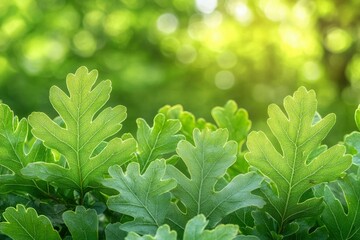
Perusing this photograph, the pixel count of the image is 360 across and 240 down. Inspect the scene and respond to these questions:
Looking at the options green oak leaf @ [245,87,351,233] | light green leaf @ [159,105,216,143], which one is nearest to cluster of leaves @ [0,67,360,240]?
green oak leaf @ [245,87,351,233]

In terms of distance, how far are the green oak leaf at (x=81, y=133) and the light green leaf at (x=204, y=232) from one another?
7.4 inches

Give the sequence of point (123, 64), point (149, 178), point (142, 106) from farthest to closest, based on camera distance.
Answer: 1. point (123, 64)
2. point (142, 106)
3. point (149, 178)

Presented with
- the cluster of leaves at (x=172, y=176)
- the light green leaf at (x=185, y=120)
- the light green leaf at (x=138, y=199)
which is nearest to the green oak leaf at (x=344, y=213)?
the cluster of leaves at (x=172, y=176)

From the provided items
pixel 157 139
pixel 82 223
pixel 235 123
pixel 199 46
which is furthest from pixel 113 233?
pixel 199 46

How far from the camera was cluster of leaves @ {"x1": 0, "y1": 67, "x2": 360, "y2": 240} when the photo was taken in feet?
2.48

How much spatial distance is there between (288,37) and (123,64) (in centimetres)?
276

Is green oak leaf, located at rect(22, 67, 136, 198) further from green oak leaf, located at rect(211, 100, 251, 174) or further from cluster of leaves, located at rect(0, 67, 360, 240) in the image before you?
green oak leaf, located at rect(211, 100, 251, 174)

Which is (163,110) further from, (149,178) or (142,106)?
(142,106)

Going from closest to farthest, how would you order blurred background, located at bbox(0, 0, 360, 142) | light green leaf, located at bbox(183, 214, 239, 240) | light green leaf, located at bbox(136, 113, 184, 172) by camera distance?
light green leaf, located at bbox(183, 214, 239, 240) < light green leaf, located at bbox(136, 113, 184, 172) < blurred background, located at bbox(0, 0, 360, 142)

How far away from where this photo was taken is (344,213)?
0.79m

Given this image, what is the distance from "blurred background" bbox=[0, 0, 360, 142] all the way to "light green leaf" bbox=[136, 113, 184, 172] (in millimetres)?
8193

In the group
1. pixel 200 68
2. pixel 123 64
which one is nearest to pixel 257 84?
pixel 200 68

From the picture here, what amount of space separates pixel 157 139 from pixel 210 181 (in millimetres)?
121

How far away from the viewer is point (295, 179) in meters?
0.78
